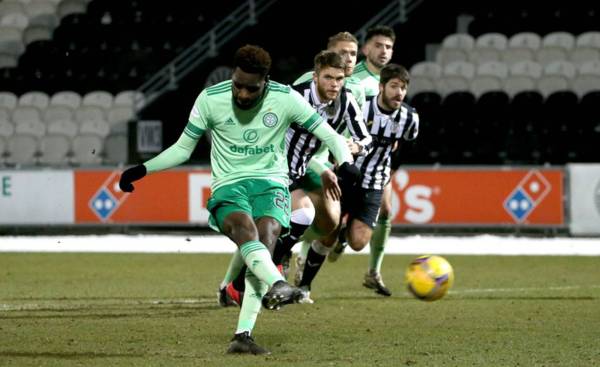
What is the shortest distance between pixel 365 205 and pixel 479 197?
7.63m

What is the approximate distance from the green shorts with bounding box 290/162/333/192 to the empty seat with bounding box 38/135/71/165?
13407 mm

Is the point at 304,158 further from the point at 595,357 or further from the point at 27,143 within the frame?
the point at 27,143

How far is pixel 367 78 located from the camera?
11.8m

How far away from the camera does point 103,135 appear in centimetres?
2356

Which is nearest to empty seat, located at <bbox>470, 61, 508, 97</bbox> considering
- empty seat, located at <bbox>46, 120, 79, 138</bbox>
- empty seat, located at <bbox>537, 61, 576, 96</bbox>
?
empty seat, located at <bbox>537, 61, 576, 96</bbox>

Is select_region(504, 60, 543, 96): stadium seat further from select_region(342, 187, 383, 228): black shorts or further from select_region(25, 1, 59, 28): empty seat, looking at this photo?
select_region(342, 187, 383, 228): black shorts

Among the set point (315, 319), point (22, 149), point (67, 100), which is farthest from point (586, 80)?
point (315, 319)

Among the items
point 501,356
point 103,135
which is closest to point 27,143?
point 103,135

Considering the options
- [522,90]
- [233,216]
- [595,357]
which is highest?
[522,90]

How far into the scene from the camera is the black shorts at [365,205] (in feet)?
37.6

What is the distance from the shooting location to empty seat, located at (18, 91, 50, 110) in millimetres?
24828

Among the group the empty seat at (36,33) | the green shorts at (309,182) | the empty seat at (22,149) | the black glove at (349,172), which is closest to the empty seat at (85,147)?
the empty seat at (22,149)

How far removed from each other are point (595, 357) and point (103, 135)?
16909 millimetres

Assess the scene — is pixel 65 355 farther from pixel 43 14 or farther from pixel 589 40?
pixel 43 14
